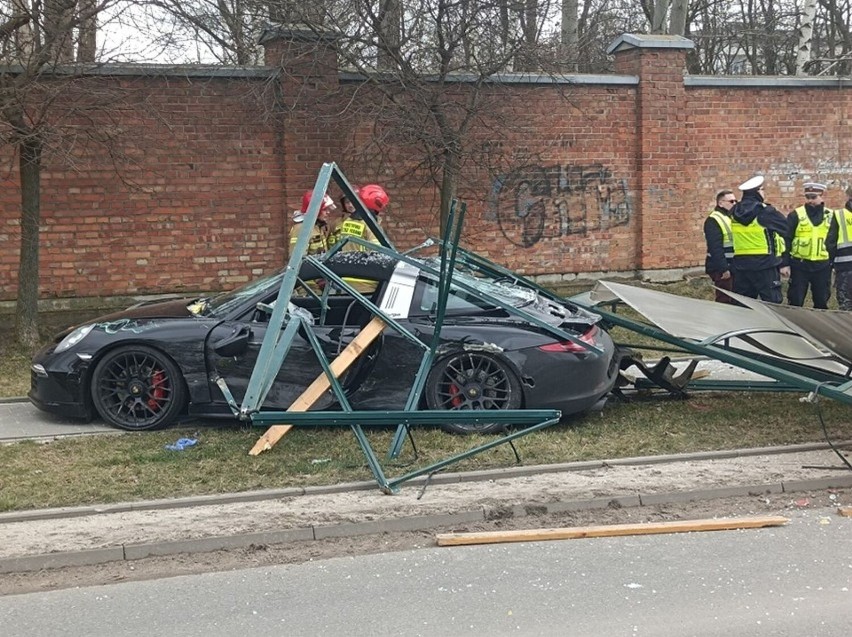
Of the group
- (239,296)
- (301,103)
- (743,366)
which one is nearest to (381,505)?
(239,296)

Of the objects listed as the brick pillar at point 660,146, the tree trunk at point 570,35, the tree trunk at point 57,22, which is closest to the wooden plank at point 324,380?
the tree trunk at point 57,22

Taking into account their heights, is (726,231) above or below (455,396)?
above

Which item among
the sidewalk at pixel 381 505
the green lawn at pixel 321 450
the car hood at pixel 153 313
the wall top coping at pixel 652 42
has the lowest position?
the sidewalk at pixel 381 505

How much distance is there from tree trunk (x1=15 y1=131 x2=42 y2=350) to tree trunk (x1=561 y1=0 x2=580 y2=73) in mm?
7703

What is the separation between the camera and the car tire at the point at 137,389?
776 cm

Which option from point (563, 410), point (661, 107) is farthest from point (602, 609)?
point (661, 107)

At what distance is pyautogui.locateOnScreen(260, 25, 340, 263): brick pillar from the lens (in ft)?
42.3

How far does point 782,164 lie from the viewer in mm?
16406

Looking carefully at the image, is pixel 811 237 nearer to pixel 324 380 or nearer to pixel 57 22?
pixel 324 380

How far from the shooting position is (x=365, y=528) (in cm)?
585

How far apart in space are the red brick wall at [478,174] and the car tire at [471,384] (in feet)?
21.8

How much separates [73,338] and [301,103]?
20.8 feet

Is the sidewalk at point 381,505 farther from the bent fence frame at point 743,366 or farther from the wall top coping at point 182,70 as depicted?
the wall top coping at point 182,70

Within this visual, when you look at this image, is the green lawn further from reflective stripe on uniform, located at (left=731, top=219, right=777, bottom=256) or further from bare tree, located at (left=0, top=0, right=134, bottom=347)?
bare tree, located at (left=0, top=0, right=134, bottom=347)
